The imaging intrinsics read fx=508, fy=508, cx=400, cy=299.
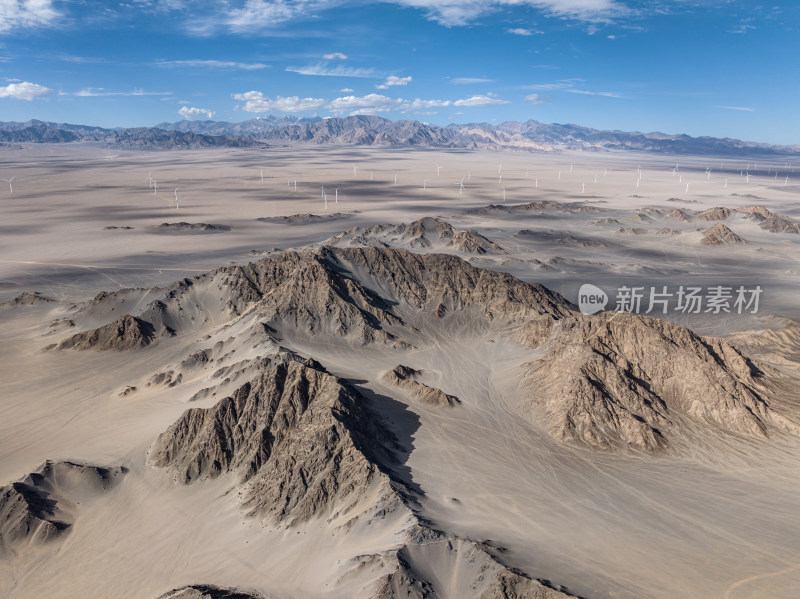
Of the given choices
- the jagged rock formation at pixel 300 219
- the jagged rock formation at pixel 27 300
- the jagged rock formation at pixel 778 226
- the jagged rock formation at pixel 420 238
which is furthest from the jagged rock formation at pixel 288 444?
the jagged rock formation at pixel 778 226

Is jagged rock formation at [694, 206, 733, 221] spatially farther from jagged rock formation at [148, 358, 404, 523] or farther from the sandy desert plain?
jagged rock formation at [148, 358, 404, 523]

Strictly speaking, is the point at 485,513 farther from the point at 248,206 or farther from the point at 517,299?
the point at 248,206

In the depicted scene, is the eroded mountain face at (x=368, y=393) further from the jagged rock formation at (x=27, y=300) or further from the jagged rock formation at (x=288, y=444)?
the jagged rock formation at (x=27, y=300)

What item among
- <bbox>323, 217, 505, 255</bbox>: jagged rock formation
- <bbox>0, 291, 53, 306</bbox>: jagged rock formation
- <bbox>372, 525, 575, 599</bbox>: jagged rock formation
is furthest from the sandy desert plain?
<bbox>323, 217, 505, 255</bbox>: jagged rock formation

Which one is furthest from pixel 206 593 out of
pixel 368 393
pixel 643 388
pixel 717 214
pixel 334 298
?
pixel 717 214

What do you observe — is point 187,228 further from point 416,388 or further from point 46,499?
point 46,499

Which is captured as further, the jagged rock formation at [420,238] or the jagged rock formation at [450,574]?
the jagged rock formation at [420,238]
